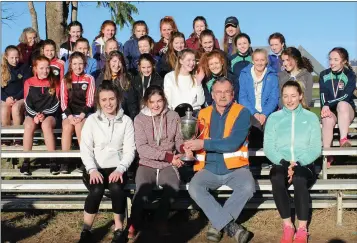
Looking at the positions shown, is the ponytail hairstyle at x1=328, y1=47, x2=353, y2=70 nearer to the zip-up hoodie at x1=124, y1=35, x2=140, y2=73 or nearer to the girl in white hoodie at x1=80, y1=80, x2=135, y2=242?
the zip-up hoodie at x1=124, y1=35, x2=140, y2=73

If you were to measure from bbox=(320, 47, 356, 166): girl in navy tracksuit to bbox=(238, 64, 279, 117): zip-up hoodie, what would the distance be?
0.71 metres

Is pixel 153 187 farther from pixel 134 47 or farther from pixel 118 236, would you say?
pixel 134 47

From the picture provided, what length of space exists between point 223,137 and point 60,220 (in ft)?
6.81

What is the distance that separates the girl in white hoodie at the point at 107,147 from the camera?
16.5ft

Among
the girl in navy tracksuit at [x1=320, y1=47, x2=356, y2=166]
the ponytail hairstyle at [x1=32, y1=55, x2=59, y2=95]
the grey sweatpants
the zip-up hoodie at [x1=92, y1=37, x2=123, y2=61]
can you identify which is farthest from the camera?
the zip-up hoodie at [x1=92, y1=37, x2=123, y2=61]

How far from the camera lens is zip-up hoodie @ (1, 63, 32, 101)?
24.1 feet

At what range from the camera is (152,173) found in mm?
5230

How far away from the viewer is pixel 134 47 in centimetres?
743

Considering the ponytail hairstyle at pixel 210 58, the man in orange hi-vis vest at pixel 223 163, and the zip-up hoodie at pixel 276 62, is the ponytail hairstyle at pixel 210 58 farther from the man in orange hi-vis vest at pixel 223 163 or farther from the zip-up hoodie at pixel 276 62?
the zip-up hoodie at pixel 276 62

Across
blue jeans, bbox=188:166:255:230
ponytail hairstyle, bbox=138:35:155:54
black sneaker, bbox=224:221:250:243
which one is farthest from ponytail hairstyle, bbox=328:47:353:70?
black sneaker, bbox=224:221:250:243

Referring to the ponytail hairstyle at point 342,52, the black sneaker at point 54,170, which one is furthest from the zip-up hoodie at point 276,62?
the black sneaker at point 54,170

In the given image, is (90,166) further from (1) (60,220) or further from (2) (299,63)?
(2) (299,63)

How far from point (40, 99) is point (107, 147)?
1.70 metres

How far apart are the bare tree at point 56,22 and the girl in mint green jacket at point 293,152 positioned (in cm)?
715
